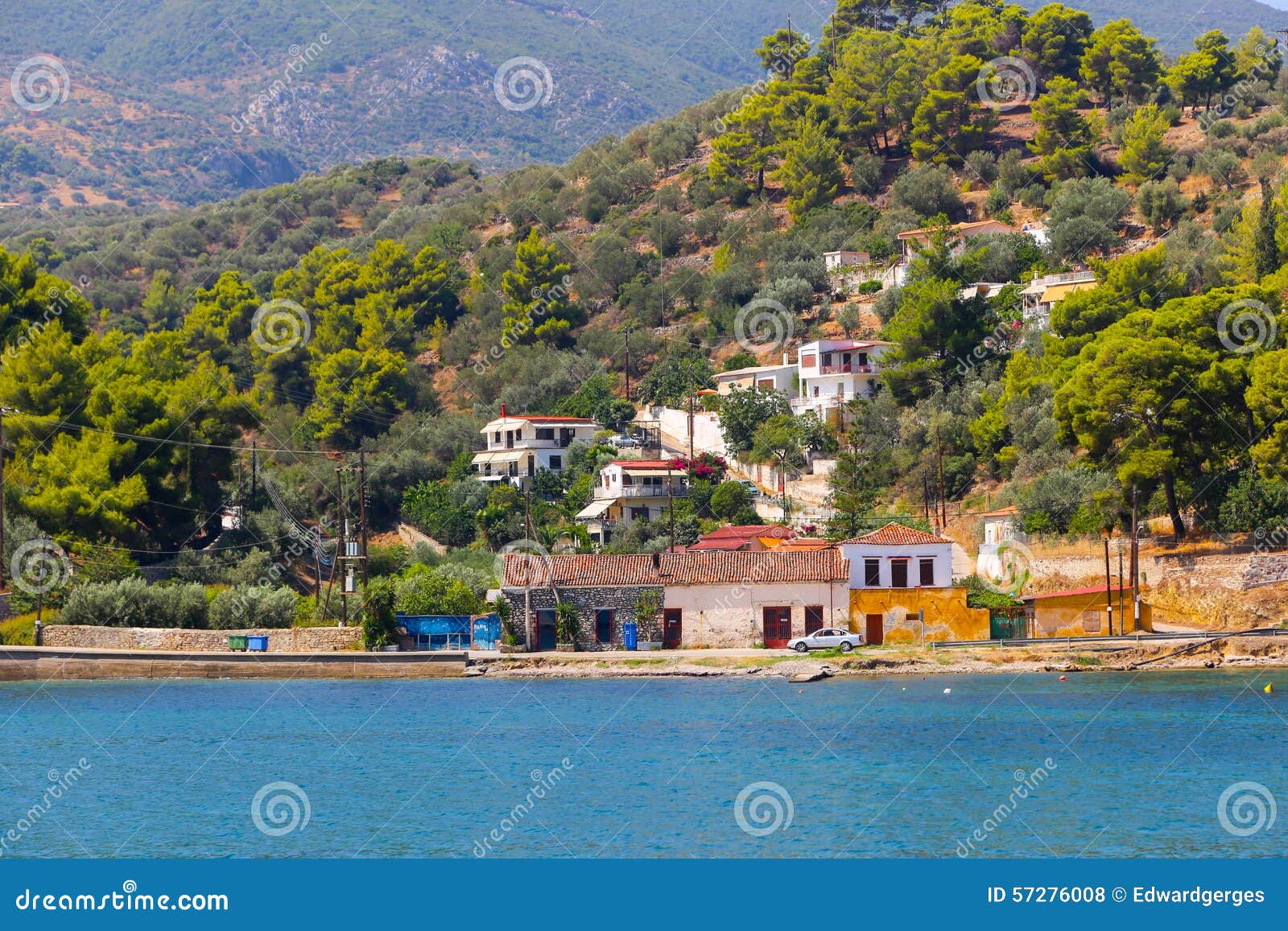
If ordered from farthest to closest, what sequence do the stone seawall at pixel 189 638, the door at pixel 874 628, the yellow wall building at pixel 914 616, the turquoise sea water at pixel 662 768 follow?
the stone seawall at pixel 189 638
the door at pixel 874 628
the yellow wall building at pixel 914 616
the turquoise sea water at pixel 662 768

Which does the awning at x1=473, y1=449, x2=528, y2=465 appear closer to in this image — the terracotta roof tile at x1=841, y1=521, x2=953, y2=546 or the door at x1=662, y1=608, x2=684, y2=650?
the door at x1=662, y1=608, x2=684, y2=650

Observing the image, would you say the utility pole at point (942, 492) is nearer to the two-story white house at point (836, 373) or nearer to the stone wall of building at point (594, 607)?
the two-story white house at point (836, 373)

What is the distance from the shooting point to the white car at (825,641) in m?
47.3

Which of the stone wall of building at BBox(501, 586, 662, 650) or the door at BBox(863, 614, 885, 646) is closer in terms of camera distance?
the door at BBox(863, 614, 885, 646)

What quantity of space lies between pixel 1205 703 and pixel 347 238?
325ft

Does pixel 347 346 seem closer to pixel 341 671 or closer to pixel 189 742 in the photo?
pixel 341 671

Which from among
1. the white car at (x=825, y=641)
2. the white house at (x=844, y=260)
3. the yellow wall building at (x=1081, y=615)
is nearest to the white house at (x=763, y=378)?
the white house at (x=844, y=260)

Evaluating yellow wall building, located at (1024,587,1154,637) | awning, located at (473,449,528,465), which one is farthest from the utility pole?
awning, located at (473,449,528,465)

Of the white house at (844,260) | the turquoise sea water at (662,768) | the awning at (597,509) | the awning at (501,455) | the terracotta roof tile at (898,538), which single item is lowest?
the turquoise sea water at (662,768)

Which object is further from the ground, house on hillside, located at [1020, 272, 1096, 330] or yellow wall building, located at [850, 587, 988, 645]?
house on hillside, located at [1020, 272, 1096, 330]

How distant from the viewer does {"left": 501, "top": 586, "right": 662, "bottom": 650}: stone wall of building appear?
49031 millimetres

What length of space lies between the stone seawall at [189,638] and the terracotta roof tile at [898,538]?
51.0 feet

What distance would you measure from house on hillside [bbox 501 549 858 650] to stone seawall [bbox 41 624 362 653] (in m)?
5.39

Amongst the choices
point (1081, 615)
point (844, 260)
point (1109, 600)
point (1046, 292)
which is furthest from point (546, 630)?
point (844, 260)
